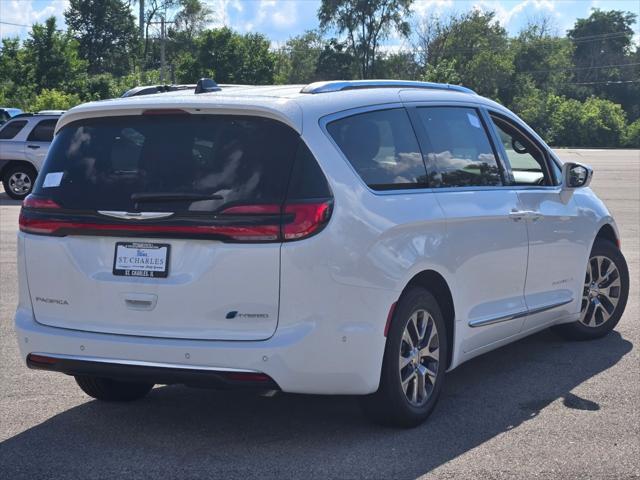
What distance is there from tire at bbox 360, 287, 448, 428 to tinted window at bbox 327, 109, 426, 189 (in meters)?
0.63

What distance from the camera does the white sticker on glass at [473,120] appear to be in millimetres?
6711

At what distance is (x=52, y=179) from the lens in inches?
217

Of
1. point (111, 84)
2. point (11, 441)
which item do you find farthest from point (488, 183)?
point (111, 84)

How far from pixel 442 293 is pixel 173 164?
68.2 inches

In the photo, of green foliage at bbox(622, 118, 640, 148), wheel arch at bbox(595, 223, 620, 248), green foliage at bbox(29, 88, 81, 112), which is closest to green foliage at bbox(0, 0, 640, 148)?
green foliage at bbox(622, 118, 640, 148)

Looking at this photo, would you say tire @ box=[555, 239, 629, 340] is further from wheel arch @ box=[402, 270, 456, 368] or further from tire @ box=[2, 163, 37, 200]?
tire @ box=[2, 163, 37, 200]

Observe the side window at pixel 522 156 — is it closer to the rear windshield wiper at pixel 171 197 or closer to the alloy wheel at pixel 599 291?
the alloy wheel at pixel 599 291

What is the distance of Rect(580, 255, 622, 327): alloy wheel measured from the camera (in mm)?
7934

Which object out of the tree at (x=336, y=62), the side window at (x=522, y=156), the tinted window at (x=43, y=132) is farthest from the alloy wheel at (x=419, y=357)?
the tree at (x=336, y=62)

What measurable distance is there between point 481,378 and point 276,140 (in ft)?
8.39

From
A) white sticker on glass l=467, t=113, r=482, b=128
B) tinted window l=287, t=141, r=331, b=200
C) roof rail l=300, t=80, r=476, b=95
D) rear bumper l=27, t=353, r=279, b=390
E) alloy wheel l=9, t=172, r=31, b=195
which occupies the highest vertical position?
roof rail l=300, t=80, r=476, b=95

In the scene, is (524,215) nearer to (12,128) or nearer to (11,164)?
(11,164)

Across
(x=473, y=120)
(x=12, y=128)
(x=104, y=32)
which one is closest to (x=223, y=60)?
(x=104, y=32)

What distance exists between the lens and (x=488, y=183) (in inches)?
260
